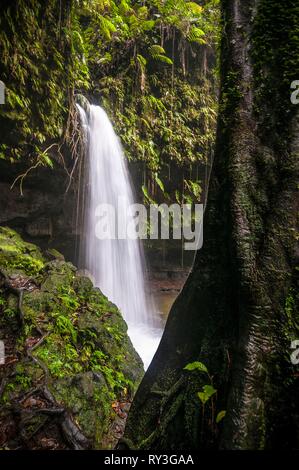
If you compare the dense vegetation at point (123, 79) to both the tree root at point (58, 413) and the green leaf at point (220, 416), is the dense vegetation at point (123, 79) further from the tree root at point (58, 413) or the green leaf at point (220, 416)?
the green leaf at point (220, 416)

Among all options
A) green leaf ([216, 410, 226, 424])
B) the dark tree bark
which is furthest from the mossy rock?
green leaf ([216, 410, 226, 424])

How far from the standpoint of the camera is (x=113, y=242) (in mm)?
9852

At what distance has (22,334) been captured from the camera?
12.7 ft

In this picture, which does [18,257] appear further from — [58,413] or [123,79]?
[123,79]

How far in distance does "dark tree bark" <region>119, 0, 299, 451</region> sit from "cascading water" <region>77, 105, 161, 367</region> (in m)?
5.11

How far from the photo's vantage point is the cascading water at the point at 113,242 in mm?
8125

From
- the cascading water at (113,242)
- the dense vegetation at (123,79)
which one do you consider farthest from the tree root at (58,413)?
the dense vegetation at (123,79)

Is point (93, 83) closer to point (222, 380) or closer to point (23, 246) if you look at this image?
point (23, 246)

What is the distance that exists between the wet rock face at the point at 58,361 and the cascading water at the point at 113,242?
2808mm

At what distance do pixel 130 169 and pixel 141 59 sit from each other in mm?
3253

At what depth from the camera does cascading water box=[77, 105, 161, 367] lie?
8125 millimetres

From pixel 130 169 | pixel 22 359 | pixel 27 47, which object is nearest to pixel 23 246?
pixel 22 359

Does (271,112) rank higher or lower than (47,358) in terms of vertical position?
higher

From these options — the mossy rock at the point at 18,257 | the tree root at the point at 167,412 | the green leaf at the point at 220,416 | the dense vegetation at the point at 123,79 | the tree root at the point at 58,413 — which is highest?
the dense vegetation at the point at 123,79
